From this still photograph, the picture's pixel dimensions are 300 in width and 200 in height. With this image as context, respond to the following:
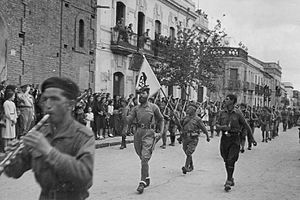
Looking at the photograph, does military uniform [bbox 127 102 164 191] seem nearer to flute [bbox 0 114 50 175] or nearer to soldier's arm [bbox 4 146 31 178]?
soldier's arm [bbox 4 146 31 178]

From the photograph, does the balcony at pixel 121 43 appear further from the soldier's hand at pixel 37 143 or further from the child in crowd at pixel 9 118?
the soldier's hand at pixel 37 143

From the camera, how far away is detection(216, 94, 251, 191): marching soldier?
8766 mm

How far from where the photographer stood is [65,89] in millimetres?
3148

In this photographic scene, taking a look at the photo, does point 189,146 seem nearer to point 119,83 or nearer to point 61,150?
point 61,150

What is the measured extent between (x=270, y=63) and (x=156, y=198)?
8026 centimetres

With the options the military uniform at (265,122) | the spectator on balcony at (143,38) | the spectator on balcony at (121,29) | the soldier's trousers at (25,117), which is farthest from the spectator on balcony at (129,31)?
the soldier's trousers at (25,117)

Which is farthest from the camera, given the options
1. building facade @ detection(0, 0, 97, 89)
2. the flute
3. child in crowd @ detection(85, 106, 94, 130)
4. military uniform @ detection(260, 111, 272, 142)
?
military uniform @ detection(260, 111, 272, 142)

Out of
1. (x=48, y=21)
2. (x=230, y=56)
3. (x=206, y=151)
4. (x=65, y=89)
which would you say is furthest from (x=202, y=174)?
(x=230, y=56)

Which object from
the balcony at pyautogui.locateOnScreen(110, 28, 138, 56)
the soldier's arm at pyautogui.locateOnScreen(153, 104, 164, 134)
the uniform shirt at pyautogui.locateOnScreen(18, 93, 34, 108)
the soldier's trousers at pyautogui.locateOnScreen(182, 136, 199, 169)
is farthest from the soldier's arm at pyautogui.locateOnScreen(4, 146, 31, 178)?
the balcony at pyautogui.locateOnScreen(110, 28, 138, 56)

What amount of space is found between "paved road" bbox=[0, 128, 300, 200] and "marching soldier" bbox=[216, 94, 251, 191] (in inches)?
19.9

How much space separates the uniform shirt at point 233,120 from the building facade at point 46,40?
9449mm

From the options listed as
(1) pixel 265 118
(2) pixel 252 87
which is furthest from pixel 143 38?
(2) pixel 252 87

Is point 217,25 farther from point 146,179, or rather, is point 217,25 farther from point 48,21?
point 146,179

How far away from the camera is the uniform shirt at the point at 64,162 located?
2.87m
